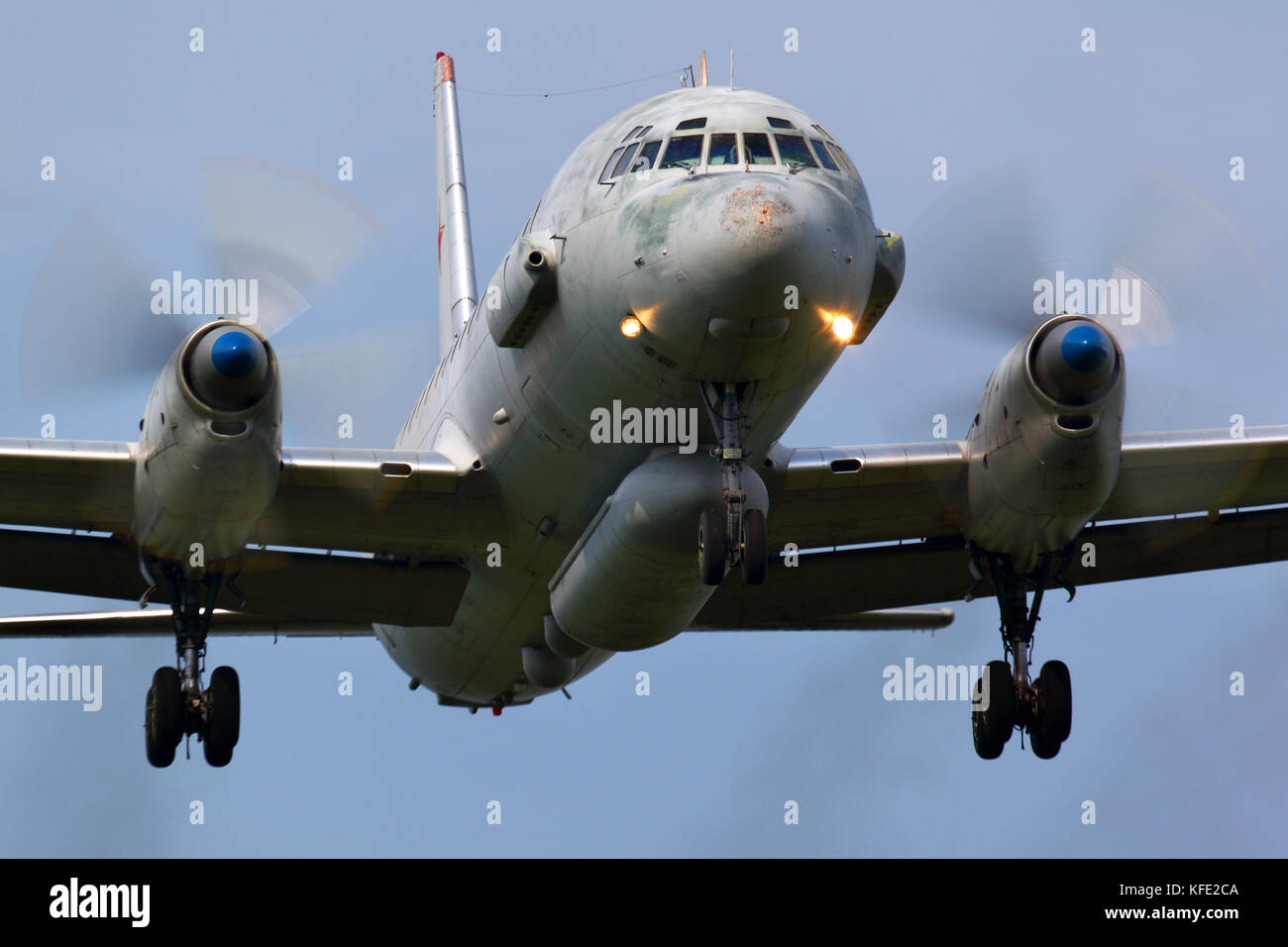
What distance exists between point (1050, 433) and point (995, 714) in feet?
12.3

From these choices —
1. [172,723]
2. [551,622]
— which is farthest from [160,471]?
[551,622]

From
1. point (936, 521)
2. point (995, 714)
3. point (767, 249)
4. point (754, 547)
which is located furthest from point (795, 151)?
point (995, 714)

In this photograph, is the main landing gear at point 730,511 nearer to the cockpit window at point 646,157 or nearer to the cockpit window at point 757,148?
the cockpit window at point 757,148

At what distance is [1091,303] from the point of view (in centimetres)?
1945

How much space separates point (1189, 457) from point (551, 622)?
723cm

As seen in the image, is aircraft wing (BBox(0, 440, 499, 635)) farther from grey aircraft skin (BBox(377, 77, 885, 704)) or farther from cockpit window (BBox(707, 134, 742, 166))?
cockpit window (BBox(707, 134, 742, 166))

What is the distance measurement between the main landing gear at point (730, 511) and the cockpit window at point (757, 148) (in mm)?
1983

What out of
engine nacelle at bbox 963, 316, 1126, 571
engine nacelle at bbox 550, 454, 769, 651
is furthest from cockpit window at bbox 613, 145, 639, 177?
engine nacelle at bbox 963, 316, 1126, 571

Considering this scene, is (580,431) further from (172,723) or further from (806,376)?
(172,723)

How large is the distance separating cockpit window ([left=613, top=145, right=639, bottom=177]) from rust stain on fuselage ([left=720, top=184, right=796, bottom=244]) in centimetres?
182

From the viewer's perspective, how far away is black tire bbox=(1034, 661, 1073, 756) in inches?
817

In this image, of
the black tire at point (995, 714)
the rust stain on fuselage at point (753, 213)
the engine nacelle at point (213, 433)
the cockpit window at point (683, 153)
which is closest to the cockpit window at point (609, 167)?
the cockpit window at point (683, 153)

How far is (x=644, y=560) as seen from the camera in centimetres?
1769

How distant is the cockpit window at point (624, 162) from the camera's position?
1712 centimetres
